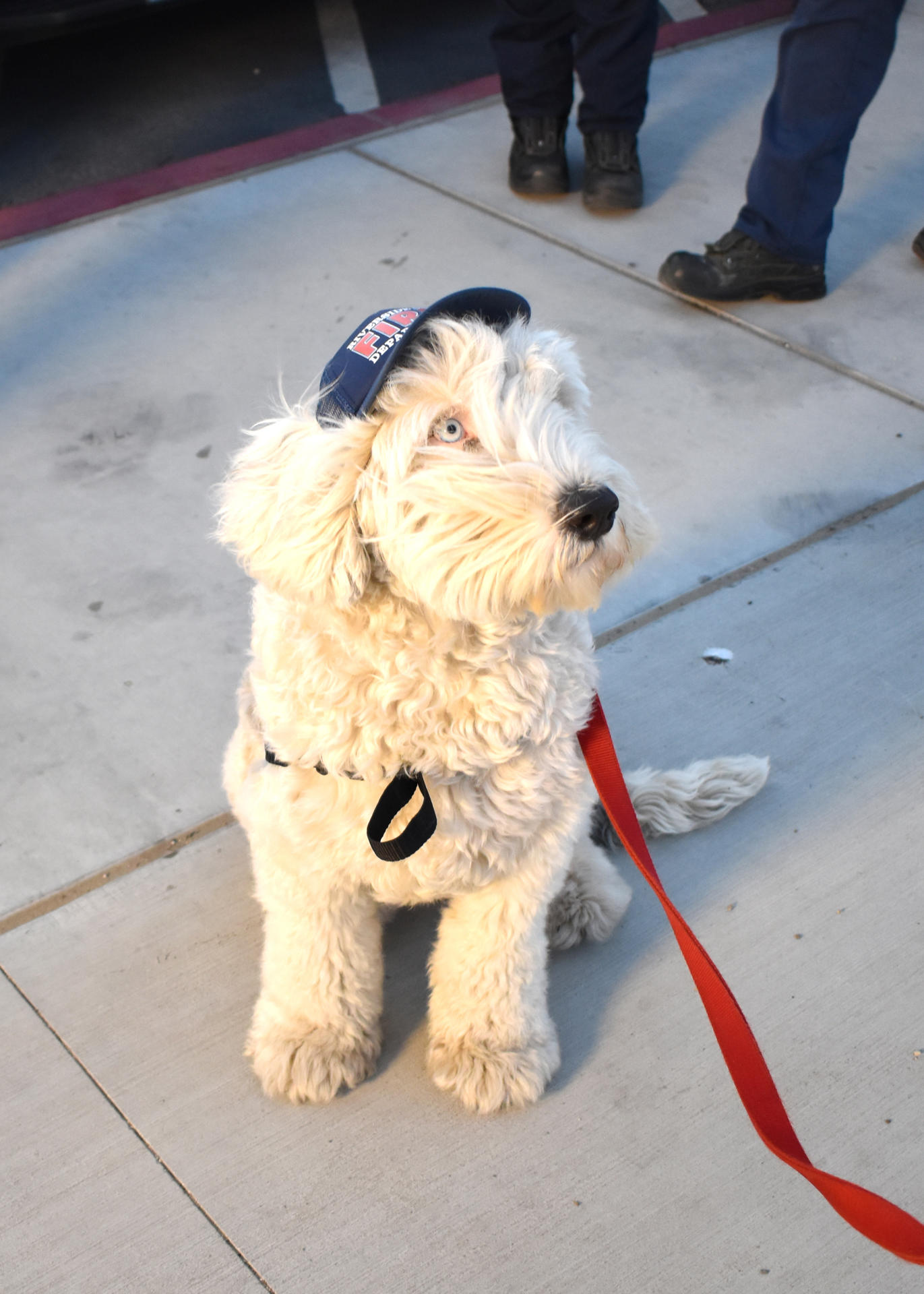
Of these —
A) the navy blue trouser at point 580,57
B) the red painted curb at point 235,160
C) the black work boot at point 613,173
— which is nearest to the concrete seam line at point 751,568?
the black work boot at point 613,173

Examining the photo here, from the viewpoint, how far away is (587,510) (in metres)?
1.60

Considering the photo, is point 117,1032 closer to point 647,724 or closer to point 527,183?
point 647,724

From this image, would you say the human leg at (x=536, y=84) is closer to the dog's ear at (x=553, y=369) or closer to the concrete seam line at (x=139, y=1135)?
the dog's ear at (x=553, y=369)

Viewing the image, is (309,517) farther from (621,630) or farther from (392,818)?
(621,630)

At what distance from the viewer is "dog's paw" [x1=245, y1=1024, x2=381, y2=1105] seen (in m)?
2.13

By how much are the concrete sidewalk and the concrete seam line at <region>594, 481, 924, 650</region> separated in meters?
0.02

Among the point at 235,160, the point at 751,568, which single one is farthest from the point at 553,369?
the point at 235,160

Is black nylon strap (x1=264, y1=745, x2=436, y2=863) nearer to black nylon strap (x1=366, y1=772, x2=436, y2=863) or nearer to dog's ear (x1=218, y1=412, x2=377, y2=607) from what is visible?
black nylon strap (x1=366, y1=772, x2=436, y2=863)

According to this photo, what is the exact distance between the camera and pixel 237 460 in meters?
1.79

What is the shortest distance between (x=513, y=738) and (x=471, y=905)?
0.40 meters

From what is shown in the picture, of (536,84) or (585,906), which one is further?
(536,84)

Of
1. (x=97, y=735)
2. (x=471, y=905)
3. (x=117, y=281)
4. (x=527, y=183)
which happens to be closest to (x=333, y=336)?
(x=117, y=281)

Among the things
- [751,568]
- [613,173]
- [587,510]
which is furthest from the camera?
[613,173]

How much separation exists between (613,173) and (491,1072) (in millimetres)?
4161
